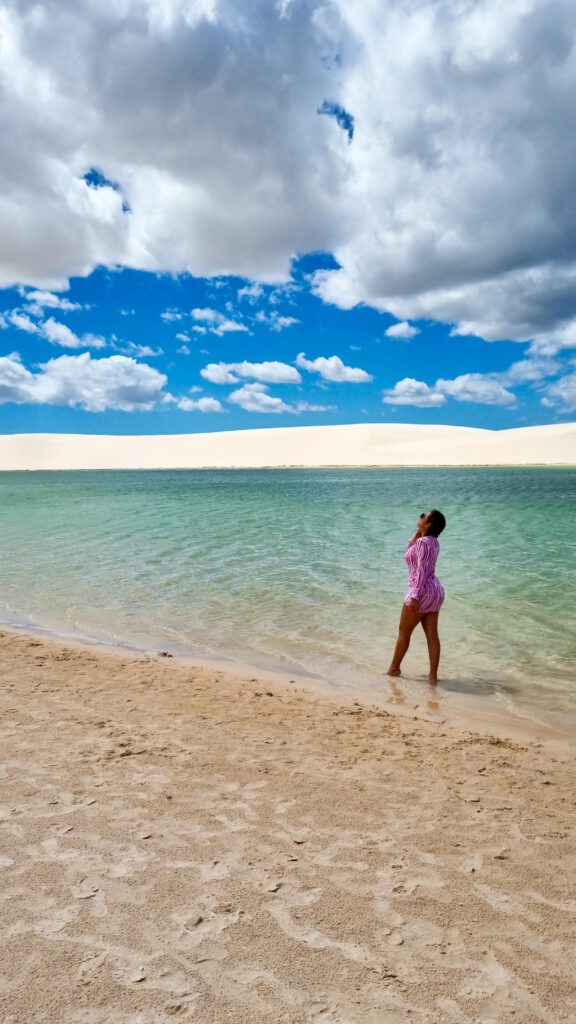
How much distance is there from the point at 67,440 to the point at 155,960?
124 metres

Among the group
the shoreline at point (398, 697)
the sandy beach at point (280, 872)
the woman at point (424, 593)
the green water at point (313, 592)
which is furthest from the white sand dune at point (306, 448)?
the sandy beach at point (280, 872)

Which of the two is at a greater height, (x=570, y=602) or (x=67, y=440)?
(x=67, y=440)

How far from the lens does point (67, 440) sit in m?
119

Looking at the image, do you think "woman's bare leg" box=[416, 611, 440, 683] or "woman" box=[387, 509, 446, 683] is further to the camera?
"woman's bare leg" box=[416, 611, 440, 683]

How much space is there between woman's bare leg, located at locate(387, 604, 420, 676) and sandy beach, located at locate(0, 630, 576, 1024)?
1.72 meters

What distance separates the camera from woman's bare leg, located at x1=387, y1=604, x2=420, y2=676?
7.35 metres

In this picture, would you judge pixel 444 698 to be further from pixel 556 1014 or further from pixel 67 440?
pixel 67 440

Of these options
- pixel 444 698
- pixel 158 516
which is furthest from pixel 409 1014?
pixel 158 516

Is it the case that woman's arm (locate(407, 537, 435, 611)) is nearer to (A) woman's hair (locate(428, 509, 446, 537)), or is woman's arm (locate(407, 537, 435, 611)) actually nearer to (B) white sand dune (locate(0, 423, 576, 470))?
(A) woman's hair (locate(428, 509, 446, 537))

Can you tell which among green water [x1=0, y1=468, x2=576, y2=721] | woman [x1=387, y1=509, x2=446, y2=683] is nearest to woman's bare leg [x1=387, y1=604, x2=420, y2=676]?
woman [x1=387, y1=509, x2=446, y2=683]

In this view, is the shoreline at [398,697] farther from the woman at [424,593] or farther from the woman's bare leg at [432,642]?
the woman at [424,593]

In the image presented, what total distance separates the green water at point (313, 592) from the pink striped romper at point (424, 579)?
90 cm

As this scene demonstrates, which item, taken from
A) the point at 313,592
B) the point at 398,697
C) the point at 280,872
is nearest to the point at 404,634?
the point at 398,697

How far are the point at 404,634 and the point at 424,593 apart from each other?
0.53 metres
